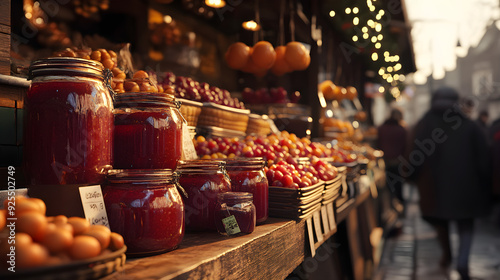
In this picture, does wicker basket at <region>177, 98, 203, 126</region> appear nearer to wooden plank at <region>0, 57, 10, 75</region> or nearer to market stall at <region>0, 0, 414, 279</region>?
market stall at <region>0, 0, 414, 279</region>

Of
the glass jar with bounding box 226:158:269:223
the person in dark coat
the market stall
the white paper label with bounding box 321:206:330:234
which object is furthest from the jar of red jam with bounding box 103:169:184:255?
the person in dark coat

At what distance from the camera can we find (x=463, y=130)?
4.21 metres

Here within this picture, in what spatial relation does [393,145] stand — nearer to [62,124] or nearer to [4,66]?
[4,66]

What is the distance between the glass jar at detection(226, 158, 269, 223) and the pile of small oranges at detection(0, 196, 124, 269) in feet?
2.43

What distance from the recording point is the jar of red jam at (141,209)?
95 centimetres

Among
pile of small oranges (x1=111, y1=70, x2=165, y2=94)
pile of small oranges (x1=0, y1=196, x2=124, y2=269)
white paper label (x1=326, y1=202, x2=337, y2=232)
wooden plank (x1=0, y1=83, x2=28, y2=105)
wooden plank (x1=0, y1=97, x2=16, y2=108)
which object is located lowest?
white paper label (x1=326, y1=202, x2=337, y2=232)

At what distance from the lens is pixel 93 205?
3.01 ft

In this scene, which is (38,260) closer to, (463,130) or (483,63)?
(463,130)

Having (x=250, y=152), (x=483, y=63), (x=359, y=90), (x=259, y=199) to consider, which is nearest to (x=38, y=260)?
(x=259, y=199)

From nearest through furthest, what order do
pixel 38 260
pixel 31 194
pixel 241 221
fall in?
pixel 38 260
pixel 31 194
pixel 241 221

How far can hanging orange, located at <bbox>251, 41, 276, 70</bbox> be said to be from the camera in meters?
3.29

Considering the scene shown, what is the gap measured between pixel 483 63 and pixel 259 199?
3092 centimetres

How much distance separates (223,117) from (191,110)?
39cm

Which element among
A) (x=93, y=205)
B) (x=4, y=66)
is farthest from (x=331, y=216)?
(x=4, y=66)
